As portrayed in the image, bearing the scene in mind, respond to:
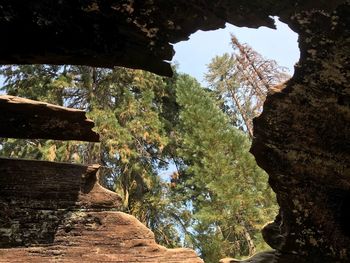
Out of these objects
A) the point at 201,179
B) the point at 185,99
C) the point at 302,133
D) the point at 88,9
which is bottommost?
the point at 201,179

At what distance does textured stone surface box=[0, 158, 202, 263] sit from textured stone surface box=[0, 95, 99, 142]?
64 cm

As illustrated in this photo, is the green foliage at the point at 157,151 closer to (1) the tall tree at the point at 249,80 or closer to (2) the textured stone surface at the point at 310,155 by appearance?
(1) the tall tree at the point at 249,80

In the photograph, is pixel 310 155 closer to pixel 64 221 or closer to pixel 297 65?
pixel 297 65

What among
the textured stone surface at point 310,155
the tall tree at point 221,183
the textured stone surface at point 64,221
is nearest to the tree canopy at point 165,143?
the tall tree at point 221,183

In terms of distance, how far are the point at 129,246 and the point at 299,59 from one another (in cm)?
414

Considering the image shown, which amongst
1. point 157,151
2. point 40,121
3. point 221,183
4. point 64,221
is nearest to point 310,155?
point 40,121

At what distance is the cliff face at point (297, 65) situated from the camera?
13.7 feet

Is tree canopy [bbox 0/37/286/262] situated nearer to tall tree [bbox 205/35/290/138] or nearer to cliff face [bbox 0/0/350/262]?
tall tree [bbox 205/35/290/138]

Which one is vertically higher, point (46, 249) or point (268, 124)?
point (268, 124)

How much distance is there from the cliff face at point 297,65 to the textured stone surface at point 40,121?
2190 mm

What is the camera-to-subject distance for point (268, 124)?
16.0 feet

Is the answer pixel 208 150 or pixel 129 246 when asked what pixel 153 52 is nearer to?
pixel 129 246

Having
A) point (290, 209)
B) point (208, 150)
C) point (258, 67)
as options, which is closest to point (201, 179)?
point (208, 150)

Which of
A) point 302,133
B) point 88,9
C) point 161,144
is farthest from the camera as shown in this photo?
point 161,144
